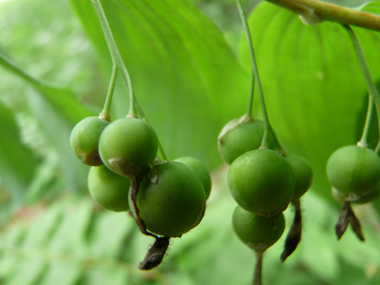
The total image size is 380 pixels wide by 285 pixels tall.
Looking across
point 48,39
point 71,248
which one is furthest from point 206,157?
point 48,39

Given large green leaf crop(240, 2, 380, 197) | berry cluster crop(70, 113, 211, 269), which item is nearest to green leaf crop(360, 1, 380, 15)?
large green leaf crop(240, 2, 380, 197)

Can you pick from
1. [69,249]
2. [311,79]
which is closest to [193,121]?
[311,79]

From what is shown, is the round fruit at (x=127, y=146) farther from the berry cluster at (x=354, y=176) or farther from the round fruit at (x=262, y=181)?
the berry cluster at (x=354, y=176)

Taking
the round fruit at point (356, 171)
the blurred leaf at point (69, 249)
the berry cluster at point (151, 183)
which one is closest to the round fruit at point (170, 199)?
the berry cluster at point (151, 183)

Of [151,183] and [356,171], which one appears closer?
[151,183]

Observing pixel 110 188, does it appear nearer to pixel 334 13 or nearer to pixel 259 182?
pixel 259 182

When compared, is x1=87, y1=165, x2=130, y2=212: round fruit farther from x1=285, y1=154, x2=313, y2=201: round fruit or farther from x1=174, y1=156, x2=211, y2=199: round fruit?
x1=285, y1=154, x2=313, y2=201: round fruit
